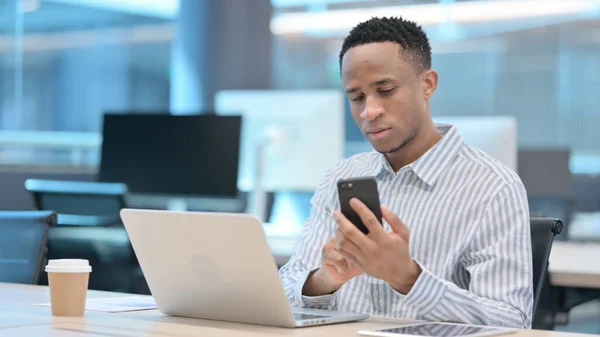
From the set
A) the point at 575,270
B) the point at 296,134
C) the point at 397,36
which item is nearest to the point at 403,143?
the point at 397,36

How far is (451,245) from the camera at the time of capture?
5.64ft

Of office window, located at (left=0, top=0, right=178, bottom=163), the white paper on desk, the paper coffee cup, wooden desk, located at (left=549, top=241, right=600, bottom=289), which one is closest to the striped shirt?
the white paper on desk

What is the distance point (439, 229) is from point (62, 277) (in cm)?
70

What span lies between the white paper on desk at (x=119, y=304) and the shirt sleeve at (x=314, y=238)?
0.27 m

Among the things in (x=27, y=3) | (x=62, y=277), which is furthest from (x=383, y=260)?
(x=27, y=3)

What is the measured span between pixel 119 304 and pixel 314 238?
1.42 ft

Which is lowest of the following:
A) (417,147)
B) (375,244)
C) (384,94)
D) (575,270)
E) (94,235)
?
(94,235)

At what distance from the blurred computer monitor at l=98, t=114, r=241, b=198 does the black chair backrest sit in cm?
28

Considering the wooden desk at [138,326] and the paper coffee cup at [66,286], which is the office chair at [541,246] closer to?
the wooden desk at [138,326]

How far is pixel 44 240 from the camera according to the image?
2184 millimetres

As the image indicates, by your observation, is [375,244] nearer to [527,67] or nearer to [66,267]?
[66,267]

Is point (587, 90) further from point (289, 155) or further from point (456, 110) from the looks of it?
point (289, 155)

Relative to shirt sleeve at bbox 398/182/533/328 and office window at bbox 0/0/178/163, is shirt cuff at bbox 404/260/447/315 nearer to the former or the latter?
shirt sleeve at bbox 398/182/533/328

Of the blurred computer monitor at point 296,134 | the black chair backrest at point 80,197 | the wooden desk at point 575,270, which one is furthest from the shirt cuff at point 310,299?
the black chair backrest at point 80,197
